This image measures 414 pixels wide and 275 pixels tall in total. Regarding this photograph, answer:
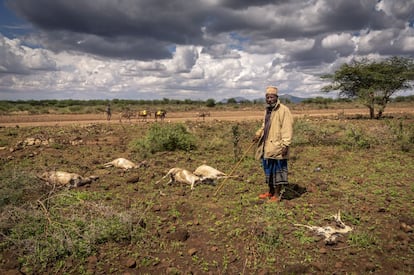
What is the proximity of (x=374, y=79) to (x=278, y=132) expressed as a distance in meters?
14.8

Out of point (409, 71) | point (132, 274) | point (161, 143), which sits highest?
point (409, 71)

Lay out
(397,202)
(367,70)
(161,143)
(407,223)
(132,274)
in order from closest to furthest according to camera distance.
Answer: (132,274), (407,223), (397,202), (161,143), (367,70)

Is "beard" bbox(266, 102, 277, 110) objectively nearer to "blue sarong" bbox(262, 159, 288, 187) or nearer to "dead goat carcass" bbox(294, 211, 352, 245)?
"blue sarong" bbox(262, 159, 288, 187)

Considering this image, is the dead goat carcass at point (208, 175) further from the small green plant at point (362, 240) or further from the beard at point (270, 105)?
the small green plant at point (362, 240)

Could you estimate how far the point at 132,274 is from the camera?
11.4 ft

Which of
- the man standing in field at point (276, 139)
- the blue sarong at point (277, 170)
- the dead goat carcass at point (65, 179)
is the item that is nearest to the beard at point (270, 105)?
the man standing in field at point (276, 139)

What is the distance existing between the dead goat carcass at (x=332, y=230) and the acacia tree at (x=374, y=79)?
48.3 ft

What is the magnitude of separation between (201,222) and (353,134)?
23.9 feet

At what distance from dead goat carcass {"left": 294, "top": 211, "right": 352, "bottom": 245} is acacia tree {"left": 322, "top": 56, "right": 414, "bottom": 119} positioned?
14.7 m

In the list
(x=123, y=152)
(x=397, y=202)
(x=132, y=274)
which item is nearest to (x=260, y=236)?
(x=132, y=274)

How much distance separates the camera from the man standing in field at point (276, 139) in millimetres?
4965

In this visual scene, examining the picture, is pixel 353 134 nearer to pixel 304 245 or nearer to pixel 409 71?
pixel 304 245

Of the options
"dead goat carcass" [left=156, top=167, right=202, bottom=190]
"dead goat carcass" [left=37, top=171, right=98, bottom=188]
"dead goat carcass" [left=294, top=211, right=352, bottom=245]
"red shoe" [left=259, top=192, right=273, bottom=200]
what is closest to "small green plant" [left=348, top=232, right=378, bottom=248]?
"dead goat carcass" [left=294, top=211, right=352, bottom=245]

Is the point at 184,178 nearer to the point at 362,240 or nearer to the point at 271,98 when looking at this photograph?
the point at 271,98
